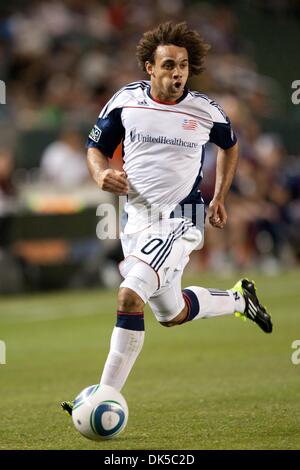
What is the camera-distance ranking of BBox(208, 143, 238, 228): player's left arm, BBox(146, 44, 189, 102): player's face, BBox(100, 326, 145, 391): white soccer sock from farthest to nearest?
BBox(208, 143, 238, 228): player's left arm → BBox(146, 44, 189, 102): player's face → BBox(100, 326, 145, 391): white soccer sock

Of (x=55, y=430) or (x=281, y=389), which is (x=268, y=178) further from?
(x=55, y=430)

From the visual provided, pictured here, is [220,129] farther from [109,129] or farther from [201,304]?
[201,304]

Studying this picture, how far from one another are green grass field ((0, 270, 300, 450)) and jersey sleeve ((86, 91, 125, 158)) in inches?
75.0

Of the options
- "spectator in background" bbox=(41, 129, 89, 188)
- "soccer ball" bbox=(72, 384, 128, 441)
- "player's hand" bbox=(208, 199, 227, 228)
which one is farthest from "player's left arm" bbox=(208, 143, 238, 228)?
"spectator in background" bbox=(41, 129, 89, 188)

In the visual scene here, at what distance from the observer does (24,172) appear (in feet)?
64.8

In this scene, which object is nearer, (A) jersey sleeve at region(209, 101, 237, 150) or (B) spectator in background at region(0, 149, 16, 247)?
(A) jersey sleeve at region(209, 101, 237, 150)

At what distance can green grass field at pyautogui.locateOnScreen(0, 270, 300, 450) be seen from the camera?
6988 millimetres

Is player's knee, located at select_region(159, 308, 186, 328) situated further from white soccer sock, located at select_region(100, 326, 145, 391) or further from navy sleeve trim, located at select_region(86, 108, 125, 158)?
navy sleeve trim, located at select_region(86, 108, 125, 158)

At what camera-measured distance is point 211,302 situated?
842 centimetres

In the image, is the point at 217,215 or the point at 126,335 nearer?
the point at 126,335

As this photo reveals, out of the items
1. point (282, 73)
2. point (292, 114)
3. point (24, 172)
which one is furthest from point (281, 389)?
→ point (282, 73)

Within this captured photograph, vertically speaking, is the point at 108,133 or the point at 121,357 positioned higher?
the point at 108,133

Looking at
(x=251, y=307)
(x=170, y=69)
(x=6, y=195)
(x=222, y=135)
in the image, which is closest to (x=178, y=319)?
(x=251, y=307)

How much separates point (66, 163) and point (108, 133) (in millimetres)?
10835
